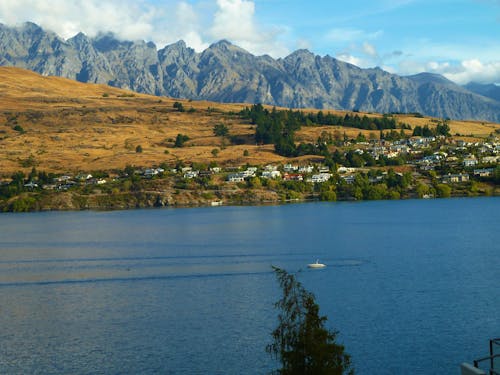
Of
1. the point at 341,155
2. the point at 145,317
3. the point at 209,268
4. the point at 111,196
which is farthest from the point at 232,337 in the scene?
the point at 341,155

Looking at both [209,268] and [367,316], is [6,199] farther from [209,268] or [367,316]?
[367,316]

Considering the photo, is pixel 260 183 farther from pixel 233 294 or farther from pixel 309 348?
pixel 309 348

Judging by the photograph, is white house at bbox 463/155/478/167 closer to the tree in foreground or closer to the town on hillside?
the town on hillside

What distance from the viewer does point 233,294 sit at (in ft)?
180

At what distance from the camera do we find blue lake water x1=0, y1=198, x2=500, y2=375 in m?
39.2

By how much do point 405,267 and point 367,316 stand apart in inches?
820

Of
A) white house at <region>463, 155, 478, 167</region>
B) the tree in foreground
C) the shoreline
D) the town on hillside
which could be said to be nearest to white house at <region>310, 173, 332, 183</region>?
the town on hillside

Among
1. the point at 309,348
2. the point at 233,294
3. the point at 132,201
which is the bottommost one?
the point at 233,294

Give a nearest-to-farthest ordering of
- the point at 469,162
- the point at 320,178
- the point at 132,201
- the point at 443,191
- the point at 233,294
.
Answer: the point at 233,294 < the point at 443,191 < the point at 132,201 < the point at 320,178 < the point at 469,162

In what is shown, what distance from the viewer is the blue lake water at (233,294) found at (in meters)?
39.2

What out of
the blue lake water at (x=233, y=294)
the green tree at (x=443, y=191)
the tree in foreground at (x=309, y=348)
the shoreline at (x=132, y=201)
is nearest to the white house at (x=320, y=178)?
the shoreline at (x=132, y=201)

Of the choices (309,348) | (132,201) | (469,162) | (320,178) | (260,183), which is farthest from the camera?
(469,162)

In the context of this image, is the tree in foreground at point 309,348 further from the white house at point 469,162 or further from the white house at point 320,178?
the white house at point 469,162

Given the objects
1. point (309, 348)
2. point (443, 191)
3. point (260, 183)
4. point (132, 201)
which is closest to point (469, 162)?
point (443, 191)
